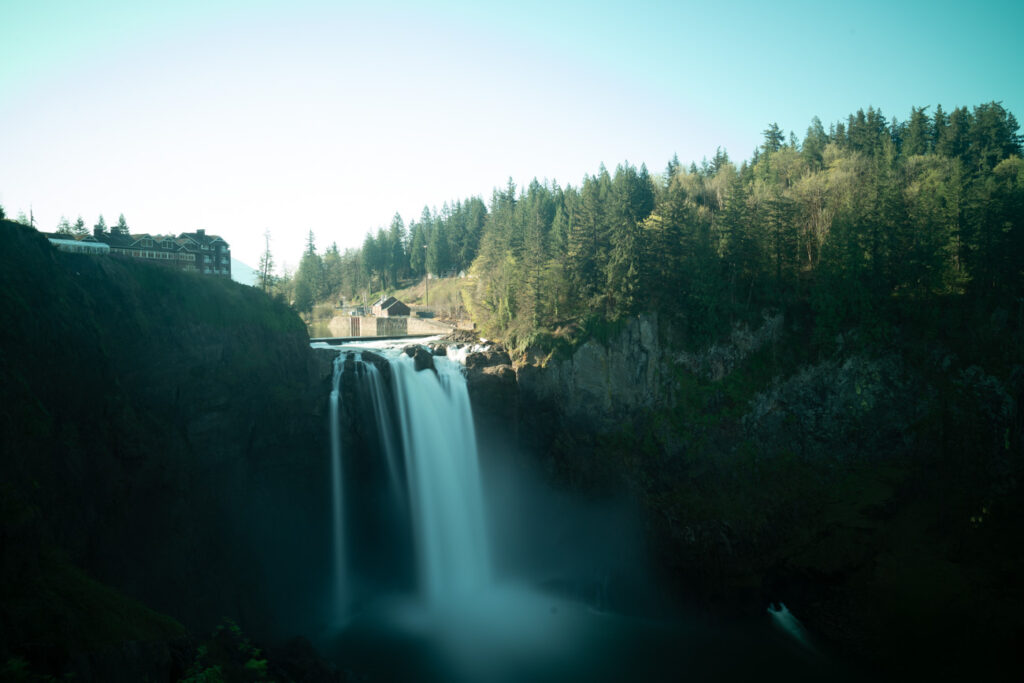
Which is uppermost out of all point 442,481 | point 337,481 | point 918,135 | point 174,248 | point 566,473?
point 918,135

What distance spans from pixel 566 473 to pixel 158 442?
71.7 feet

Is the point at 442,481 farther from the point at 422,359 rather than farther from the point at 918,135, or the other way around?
the point at 918,135

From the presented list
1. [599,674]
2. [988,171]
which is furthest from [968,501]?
[988,171]

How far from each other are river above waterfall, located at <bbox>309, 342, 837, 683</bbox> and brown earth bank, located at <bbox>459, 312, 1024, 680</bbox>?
6.40 feet

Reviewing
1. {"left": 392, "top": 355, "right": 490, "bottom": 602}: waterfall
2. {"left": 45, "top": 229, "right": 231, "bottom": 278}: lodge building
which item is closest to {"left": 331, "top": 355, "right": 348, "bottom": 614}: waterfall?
{"left": 392, "top": 355, "right": 490, "bottom": 602}: waterfall

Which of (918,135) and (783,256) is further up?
(918,135)

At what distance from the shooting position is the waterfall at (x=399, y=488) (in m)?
29.9

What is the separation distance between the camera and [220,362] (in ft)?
88.3

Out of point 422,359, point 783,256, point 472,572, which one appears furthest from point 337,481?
point 783,256

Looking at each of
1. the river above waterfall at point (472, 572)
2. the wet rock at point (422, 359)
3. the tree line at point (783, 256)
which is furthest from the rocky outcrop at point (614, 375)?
the wet rock at point (422, 359)

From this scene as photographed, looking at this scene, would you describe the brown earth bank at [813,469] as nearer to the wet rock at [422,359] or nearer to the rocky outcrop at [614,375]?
the rocky outcrop at [614,375]

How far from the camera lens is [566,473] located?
110 ft

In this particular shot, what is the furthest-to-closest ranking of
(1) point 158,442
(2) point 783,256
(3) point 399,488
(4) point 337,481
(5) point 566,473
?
1. (2) point 783,256
2. (5) point 566,473
3. (3) point 399,488
4. (4) point 337,481
5. (1) point 158,442

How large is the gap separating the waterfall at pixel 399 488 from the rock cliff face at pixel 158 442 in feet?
5.04
